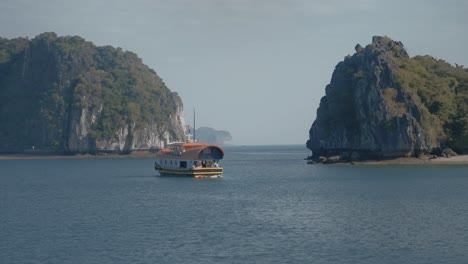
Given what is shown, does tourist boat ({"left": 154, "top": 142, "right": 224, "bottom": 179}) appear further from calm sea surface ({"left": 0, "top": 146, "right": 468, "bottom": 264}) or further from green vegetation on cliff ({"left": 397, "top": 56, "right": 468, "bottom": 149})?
A: green vegetation on cliff ({"left": 397, "top": 56, "right": 468, "bottom": 149})

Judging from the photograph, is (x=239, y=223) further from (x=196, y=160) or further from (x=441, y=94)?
(x=441, y=94)

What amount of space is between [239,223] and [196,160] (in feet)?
146

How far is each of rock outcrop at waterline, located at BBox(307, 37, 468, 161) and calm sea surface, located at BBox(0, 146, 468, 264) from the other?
3827 cm

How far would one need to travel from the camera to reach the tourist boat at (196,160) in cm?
9256

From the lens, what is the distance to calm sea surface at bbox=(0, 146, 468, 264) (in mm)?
37844

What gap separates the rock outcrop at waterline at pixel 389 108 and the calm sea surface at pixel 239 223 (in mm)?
38274

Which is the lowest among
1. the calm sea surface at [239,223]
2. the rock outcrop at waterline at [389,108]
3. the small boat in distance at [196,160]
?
the calm sea surface at [239,223]

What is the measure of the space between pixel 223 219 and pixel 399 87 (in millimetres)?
82028

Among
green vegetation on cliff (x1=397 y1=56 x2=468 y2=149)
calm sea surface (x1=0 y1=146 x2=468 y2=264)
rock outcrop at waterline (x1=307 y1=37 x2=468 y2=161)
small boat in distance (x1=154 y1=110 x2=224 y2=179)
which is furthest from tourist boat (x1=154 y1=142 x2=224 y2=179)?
green vegetation on cliff (x1=397 y1=56 x2=468 y2=149)

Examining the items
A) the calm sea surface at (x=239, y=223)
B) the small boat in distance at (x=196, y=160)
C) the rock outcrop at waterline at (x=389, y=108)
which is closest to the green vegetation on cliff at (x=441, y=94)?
the rock outcrop at waterline at (x=389, y=108)

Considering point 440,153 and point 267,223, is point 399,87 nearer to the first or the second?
point 440,153

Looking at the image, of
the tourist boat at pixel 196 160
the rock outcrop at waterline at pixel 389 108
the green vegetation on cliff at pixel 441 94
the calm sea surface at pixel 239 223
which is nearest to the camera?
the calm sea surface at pixel 239 223

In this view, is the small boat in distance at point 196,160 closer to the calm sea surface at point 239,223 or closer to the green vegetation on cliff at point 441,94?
the calm sea surface at point 239,223

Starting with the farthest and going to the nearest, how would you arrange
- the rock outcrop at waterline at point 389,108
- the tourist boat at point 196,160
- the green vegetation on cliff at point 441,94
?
the green vegetation on cliff at point 441,94
the rock outcrop at waterline at point 389,108
the tourist boat at point 196,160
